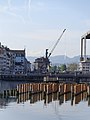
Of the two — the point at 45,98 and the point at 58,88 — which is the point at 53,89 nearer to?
the point at 58,88

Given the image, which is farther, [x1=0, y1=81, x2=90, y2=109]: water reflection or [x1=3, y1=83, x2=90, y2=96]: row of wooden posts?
[x1=3, y1=83, x2=90, y2=96]: row of wooden posts

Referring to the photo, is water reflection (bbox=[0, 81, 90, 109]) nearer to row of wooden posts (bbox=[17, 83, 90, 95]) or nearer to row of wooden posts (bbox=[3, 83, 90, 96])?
row of wooden posts (bbox=[3, 83, 90, 96])

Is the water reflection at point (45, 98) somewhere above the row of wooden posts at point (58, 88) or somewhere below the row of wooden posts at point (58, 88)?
below

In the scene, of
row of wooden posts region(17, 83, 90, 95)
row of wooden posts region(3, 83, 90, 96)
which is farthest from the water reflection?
row of wooden posts region(17, 83, 90, 95)

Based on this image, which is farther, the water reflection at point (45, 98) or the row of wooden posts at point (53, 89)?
the row of wooden posts at point (53, 89)

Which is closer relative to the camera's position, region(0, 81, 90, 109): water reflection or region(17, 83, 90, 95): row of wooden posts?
region(0, 81, 90, 109): water reflection

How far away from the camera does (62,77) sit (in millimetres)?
149125

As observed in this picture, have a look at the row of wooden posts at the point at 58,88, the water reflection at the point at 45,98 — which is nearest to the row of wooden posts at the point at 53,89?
the row of wooden posts at the point at 58,88

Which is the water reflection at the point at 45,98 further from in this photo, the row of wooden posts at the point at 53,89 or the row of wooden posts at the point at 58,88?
the row of wooden posts at the point at 58,88

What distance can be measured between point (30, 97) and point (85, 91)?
8114 millimetres

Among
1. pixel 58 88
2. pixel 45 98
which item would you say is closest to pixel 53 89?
pixel 58 88

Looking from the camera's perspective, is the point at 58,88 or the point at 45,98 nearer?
the point at 45,98

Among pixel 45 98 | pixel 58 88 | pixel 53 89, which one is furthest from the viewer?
pixel 58 88

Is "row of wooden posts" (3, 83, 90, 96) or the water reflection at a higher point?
"row of wooden posts" (3, 83, 90, 96)
